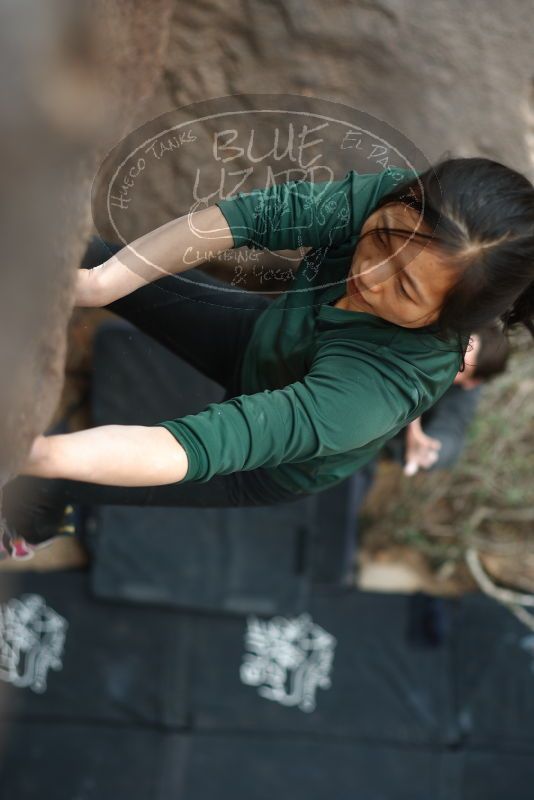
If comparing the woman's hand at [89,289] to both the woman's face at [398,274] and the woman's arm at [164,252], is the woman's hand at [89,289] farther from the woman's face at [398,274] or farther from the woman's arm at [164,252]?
the woman's face at [398,274]

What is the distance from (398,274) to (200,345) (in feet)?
0.72

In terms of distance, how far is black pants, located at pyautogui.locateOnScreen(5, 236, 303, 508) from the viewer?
656 millimetres

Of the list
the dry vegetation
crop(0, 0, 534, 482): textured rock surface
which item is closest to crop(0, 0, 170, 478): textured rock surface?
crop(0, 0, 534, 482): textured rock surface

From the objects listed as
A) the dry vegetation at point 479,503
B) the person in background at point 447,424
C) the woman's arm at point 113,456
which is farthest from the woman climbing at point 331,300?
the dry vegetation at point 479,503

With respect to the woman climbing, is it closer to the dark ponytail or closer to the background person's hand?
the dark ponytail

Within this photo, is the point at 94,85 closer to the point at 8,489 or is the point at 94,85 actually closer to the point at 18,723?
the point at 8,489

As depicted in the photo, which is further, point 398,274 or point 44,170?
point 398,274

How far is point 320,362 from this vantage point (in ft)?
1.94

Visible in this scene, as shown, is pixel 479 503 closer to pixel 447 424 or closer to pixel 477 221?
pixel 447 424

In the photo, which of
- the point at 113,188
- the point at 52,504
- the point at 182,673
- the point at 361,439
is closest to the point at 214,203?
the point at 113,188

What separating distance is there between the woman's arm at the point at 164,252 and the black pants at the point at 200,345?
4 cm

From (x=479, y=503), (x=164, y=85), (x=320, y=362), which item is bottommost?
(x=479, y=503)

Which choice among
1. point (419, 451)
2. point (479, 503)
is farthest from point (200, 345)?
point (479, 503)

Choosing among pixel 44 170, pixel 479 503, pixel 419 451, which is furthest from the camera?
pixel 479 503
